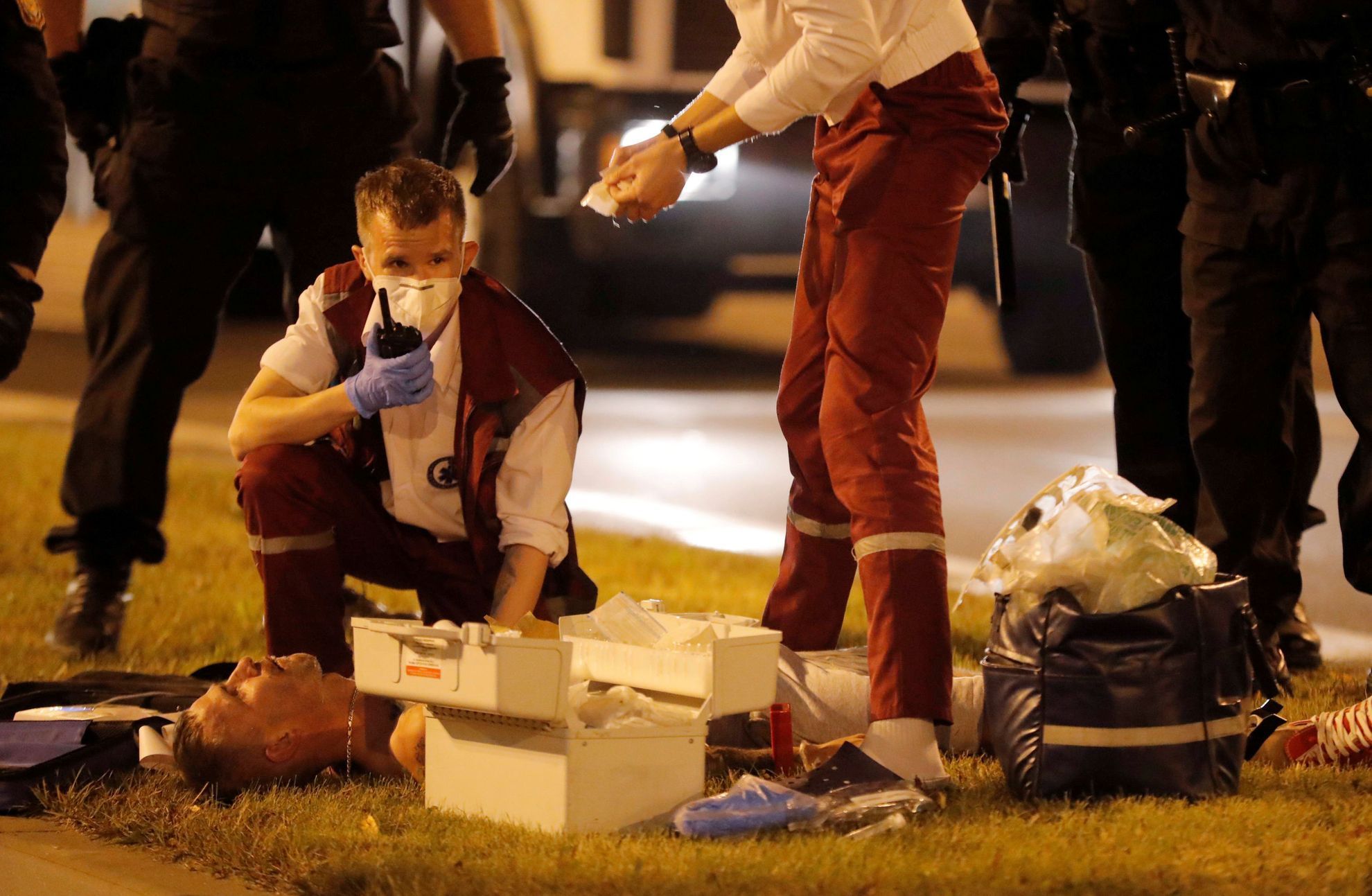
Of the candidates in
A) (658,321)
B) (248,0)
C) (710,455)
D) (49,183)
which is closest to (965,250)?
(710,455)

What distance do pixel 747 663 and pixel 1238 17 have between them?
1.66 meters

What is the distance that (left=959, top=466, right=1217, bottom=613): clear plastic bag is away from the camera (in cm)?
291

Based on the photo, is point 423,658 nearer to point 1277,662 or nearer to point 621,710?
point 621,710

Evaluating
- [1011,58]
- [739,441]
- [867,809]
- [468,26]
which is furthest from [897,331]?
[739,441]

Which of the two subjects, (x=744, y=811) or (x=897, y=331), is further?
(x=897, y=331)

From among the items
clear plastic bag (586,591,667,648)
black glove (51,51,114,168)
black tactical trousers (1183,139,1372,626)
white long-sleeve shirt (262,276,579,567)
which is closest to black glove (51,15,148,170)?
black glove (51,51,114,168)

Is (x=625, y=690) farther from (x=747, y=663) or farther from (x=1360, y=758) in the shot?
(x=1360, y=758)

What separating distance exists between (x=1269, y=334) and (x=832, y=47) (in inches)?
52.4

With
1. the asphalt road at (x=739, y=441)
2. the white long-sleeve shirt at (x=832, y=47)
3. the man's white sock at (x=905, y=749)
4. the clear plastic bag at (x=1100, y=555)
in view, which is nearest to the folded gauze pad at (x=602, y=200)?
the white long-sleeve shirt at (x=832, y=47)

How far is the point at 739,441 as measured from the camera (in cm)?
812

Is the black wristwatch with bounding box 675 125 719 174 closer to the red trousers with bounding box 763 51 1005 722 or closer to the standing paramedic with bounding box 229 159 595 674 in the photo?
the red trousers with bounding box 763 51 1005 722

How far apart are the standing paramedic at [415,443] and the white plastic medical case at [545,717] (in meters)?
0.41

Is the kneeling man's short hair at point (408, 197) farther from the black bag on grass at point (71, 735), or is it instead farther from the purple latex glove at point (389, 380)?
the black bag on grass at point (71, 735)

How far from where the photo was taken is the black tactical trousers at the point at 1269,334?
3.48m
